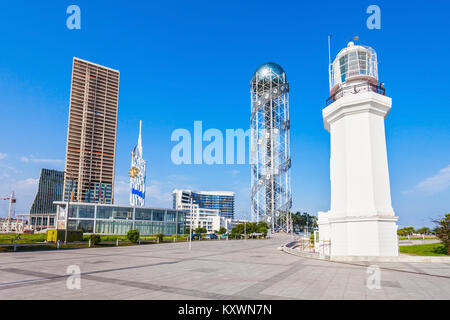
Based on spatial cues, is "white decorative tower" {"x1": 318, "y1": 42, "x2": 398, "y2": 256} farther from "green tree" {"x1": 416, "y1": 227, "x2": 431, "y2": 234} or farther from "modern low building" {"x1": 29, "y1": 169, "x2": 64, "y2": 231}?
"modern low building" {"x1": 29, "y1": 169, "x2": 64, "y2": 231}

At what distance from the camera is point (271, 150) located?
92188 mm

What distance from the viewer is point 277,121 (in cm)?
9712

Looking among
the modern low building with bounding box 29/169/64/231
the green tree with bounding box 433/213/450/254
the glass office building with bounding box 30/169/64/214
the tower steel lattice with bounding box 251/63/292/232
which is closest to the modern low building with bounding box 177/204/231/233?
the tower steel lattice with bounding box 251/63/292/232

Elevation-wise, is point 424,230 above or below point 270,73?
below

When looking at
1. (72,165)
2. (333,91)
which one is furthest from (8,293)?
(72,165)

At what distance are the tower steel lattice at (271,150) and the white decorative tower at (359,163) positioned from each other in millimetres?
67770

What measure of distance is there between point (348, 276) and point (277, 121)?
87.1m

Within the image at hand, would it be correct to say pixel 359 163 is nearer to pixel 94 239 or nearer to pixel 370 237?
pixel 370 237

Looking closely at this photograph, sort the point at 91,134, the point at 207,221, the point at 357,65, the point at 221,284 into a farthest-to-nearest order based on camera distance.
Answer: the point at 207,221
the point at 91,134
the point at 357,65
the point at 221,284

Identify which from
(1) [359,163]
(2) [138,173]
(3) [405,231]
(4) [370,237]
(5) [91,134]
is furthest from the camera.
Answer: (5) [91,134]

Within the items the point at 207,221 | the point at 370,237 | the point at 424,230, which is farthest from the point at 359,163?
the point at 207,221

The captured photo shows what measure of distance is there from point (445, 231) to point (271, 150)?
71517 millimetres

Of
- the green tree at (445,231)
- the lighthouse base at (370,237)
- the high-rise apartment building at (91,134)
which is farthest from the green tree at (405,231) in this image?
the high-rise apartment building at (91,134)

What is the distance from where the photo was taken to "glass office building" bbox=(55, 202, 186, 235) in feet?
240
